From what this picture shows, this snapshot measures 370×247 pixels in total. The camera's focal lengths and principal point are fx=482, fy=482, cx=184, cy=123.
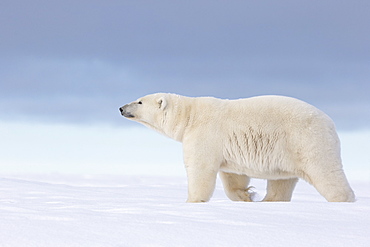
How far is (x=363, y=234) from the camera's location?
3.85m

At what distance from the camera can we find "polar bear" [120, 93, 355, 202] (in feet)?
22.2

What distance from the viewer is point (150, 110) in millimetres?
7812

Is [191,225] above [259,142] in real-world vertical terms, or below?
below

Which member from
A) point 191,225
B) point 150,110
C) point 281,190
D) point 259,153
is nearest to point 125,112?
point 150,110

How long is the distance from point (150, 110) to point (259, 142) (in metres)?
1.88

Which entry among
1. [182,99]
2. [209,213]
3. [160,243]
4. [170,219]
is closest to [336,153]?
[182,99]

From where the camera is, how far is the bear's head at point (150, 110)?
774cm

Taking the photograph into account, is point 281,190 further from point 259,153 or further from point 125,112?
point 125,112

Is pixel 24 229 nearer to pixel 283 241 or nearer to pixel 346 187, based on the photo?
pixel 283 241

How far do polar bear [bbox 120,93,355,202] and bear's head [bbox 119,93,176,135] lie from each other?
0.65 feet

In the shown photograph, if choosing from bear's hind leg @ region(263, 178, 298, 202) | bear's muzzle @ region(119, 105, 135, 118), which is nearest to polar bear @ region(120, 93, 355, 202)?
bear's hind leg @ region(263, 178, 298, 202)

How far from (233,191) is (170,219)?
3.90 m

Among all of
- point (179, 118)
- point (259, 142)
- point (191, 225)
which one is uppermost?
point (179, 118)

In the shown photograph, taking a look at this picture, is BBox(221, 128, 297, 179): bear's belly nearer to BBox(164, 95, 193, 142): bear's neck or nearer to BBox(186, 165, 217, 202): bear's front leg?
BBox(186, 165, 217, 202): bear's front leg
